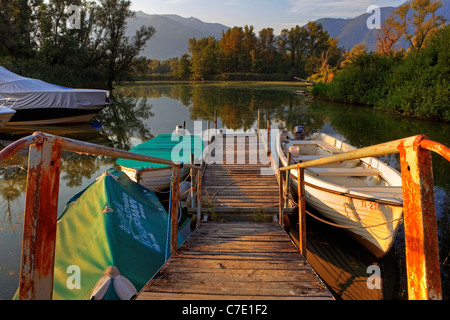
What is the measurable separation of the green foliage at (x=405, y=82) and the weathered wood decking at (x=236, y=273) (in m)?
21.0

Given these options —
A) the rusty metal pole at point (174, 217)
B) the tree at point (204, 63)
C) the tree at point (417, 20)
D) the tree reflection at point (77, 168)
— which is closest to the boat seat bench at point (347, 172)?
the rusty metal pole at point (174, 217)

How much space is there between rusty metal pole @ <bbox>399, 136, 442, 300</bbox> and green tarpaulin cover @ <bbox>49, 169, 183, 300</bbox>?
2.86 metres

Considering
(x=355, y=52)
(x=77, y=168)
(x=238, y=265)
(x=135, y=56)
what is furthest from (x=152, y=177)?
(x=355, y=52)

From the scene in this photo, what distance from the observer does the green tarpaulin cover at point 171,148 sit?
9.12m

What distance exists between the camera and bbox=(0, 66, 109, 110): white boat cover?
17.5 meters

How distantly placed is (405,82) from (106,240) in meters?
26.7

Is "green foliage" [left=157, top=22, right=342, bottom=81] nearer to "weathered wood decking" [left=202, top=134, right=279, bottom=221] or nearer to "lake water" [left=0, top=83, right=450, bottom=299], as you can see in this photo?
"lake water" [left=0, top=83, right=450, bottom=299]

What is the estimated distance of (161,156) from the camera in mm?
9203

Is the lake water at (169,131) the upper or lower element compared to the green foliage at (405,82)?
lower

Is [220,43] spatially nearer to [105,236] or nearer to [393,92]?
[393,92]

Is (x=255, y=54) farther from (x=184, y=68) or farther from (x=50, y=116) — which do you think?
(x=50, y=116)

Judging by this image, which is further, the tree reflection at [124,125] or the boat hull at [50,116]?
the boat hull at [50,116]

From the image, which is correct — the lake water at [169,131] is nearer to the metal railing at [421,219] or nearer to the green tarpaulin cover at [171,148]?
the green tarpaulin cover at [171,148]
